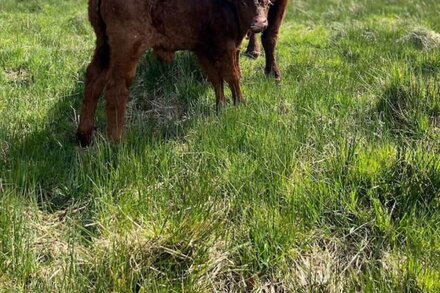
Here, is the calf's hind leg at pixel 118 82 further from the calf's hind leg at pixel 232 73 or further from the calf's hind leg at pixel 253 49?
the calf's hind leg at pixel 253 49

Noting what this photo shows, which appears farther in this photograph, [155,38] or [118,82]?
[155,38]

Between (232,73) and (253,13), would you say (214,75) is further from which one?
(253,13)

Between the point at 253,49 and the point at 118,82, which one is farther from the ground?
the point at 118,82

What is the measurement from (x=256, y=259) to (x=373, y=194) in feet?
2.85

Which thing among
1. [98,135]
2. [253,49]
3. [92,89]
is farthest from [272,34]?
[98,135]

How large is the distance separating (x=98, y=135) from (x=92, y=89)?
0.39 m

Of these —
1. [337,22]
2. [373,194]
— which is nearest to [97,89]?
[373,194]

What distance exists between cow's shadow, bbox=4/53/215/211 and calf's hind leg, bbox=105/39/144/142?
12cm

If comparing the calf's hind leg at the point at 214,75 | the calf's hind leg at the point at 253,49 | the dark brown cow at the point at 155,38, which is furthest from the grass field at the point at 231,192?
the calf's hind leg at the point at 253,49

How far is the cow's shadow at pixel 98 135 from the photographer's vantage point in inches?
125

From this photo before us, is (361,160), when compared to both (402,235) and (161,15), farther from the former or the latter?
(161,15)

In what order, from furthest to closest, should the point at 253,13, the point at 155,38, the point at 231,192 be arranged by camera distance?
the point at 253,13 → the point at 155,38 → the point at 231,192

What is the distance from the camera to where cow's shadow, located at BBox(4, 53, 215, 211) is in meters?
3.18

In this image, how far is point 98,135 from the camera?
4.34 metres
